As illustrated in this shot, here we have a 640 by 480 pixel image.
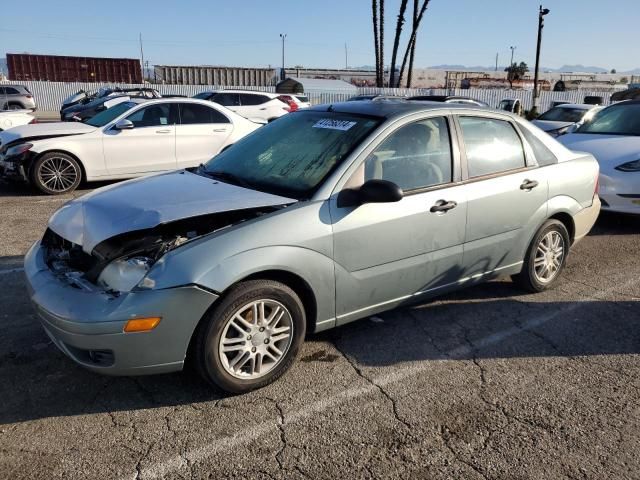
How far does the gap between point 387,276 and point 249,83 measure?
141 ft

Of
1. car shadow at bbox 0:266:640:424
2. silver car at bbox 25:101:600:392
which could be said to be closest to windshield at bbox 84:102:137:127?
car shadow at bbox 0:266:640:424

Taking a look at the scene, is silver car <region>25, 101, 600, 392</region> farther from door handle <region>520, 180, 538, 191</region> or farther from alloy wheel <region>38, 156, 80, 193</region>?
alloy wheel <region>38, 156, 80, 193</region>

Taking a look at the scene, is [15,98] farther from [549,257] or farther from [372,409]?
[372,409]

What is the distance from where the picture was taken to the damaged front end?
9.64 ft

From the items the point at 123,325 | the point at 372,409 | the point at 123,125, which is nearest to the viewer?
the point at 123,325

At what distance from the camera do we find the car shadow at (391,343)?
3156mm

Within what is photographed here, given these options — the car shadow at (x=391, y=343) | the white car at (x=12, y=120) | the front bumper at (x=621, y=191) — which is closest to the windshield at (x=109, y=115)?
the white car at (x=12, y=120)

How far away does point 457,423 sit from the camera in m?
3.01

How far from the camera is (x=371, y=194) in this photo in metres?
3.36

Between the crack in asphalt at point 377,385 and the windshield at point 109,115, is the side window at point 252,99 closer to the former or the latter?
the windshield at point 109,115

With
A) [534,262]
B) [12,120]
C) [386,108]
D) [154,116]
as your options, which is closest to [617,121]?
[534,262]

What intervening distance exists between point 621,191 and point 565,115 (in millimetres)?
9025

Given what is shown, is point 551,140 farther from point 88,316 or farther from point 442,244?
point 88,316

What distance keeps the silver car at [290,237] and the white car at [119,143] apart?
5.09 metres
